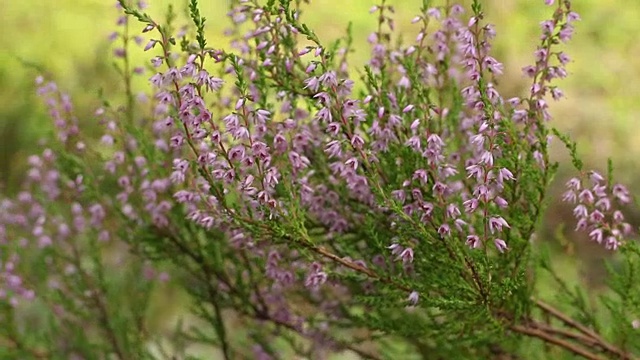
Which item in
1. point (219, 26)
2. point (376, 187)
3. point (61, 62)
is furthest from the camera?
point (219, 26)

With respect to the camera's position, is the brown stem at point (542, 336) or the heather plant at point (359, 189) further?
the brown stem at point (542, 336)

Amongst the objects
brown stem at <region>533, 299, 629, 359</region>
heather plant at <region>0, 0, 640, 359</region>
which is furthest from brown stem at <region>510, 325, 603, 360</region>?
brown stem at <region>533, 299, 629, 359</region>

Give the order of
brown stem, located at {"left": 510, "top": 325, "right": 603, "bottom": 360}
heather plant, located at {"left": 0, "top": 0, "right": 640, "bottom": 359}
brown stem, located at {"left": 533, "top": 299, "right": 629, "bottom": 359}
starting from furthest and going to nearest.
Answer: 1. brown stem, located at {"left": 533, "top": 299, "right": 629, "bottom": 359}
2. brown stem, located at {"left": 510, "top": 325, "right": 603, "bottom": 360}
3. heather plant, located at {"left": 0, "top": 0, "right": 640, "bottom": 359}

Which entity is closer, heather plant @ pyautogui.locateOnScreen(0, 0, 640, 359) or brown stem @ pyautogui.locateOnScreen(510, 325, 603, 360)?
heather plant @ pyautogui.locateOnScreen(0, 0, 640, 359)

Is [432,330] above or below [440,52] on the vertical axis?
below

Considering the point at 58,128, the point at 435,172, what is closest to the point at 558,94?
the point at 435,172

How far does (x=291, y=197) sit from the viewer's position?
1.86 m

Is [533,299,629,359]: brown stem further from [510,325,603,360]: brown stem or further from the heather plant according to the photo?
[510,325,603,360]: brown stem

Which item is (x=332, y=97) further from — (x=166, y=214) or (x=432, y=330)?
(x=166, y=214)

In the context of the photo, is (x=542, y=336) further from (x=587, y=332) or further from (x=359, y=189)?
(x=359, y=189)

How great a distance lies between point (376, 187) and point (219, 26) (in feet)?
25.3

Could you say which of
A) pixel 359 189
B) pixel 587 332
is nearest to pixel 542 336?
pixel 587 332

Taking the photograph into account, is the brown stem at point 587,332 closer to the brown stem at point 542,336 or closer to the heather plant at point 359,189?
the heather plant at point 359,189

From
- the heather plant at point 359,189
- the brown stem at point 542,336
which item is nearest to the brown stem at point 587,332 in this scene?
the heather plant at point 359,189
